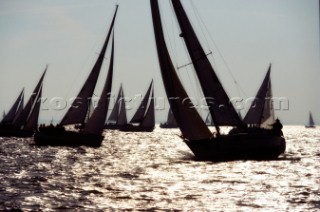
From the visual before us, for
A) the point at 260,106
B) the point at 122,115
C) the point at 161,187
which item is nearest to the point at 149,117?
the point at 122,115

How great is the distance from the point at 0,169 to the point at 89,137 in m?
18.2

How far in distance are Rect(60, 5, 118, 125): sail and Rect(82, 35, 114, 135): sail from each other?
2.05 metres

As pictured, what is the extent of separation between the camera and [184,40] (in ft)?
102

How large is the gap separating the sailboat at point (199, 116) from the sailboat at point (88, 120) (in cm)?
1463

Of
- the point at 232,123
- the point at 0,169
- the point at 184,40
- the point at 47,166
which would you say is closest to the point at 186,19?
the point at 184,40

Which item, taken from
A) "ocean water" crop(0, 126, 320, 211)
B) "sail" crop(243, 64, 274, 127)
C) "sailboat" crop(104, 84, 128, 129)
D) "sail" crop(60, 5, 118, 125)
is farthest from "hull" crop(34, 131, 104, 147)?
"sailboat" crop(104, 84, 128, 129)

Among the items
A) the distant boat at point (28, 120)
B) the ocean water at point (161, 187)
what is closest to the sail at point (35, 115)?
the distant boat at point (28, 120)

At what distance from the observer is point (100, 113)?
4272 centimetres

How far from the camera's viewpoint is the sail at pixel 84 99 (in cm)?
4481

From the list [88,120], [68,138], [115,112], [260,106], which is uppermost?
[115,112]

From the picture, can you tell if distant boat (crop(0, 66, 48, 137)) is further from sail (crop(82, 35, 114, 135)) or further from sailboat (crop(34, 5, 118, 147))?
sail (crop(82, 35, 114, 135))

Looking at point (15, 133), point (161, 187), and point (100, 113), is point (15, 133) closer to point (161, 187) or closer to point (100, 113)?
point (100, 113)

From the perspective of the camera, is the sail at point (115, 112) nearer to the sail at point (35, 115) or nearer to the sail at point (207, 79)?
the sail at point (35, 115)

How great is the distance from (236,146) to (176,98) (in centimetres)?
526
